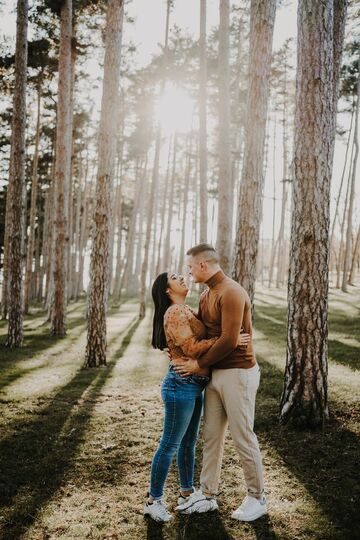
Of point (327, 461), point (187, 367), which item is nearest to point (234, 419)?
point (187, 367)

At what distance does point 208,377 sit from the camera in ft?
12.4

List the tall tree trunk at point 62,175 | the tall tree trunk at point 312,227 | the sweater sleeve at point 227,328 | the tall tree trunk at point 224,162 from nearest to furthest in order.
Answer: the sweater sleeve at point 227,328, the tall tree trunk at point 312,227, the tall tree trunk at point 224,162, the tall tree trunk at point 62,175

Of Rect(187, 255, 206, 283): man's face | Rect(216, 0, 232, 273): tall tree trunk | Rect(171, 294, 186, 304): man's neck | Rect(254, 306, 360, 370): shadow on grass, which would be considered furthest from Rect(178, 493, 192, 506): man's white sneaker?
Rect(216, 0, 232, 273): tall tree trunk

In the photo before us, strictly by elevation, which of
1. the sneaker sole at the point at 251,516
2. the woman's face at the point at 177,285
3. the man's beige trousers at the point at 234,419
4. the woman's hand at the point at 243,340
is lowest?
the sneaker sole at the point at 251,516

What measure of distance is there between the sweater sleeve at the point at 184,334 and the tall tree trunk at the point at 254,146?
13.7ft

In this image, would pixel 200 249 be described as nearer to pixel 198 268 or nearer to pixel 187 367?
pixel 198 268

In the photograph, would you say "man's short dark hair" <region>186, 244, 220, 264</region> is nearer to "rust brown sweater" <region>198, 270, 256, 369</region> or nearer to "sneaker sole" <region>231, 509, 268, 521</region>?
"rust brown sweater" <region>198, 270, 256, 369</region>

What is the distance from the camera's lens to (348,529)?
11.6ft

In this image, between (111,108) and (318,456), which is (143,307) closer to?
(111,108)

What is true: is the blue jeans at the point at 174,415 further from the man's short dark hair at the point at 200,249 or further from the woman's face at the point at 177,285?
the man's short dark hair at the point at 200,249

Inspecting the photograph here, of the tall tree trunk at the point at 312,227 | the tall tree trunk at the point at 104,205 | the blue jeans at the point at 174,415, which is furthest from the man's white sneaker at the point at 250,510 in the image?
the tall tree trunk at the point at 104,205

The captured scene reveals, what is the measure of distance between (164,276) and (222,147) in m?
7.93

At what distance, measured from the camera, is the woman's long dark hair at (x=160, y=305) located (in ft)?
12.3

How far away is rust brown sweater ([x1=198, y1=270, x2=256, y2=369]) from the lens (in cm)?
354
